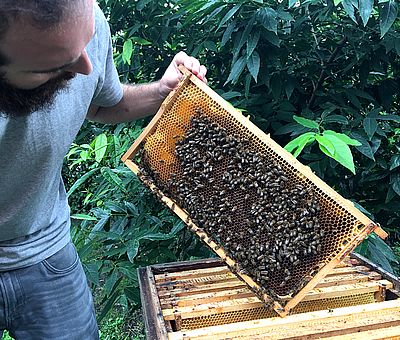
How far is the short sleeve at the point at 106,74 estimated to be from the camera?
2367mm

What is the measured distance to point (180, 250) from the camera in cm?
325

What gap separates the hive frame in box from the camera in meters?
1.98

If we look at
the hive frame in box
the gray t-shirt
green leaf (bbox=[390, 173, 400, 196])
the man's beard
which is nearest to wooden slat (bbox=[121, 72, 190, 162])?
the hive frame in box

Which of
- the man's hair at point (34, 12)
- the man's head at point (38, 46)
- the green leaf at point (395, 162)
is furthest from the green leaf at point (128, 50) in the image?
the green leaf at point (395, 162)

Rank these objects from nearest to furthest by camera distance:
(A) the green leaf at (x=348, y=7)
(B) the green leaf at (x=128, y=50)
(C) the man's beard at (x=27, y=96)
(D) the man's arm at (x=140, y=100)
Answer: (C) the man's beard at (x=27, y=96) → (A) the green leaf at (x=348, y=7) → (D) the man's arm at (x=140, y=100) → (B) the green leaf at (x=128, y=50)

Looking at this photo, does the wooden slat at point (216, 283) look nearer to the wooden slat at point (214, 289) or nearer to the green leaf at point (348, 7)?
the wooden slat at point (214, 289)

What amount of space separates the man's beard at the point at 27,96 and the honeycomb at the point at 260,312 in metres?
1.12

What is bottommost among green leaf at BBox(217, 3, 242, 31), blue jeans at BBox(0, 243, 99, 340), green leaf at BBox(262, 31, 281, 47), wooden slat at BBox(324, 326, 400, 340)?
blue jeans at BBox(0, 243, 99, 340)

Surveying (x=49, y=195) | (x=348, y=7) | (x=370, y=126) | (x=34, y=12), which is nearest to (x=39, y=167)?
(x=49, y=195)

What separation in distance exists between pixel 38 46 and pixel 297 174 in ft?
4.13

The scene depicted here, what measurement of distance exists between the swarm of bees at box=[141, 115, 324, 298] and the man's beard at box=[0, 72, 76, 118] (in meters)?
0.85

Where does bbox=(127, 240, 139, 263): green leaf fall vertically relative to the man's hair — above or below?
below

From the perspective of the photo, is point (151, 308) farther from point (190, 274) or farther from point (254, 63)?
point (254, 63)

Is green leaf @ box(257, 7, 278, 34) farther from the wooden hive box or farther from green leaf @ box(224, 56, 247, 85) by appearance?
the wooden hive box
